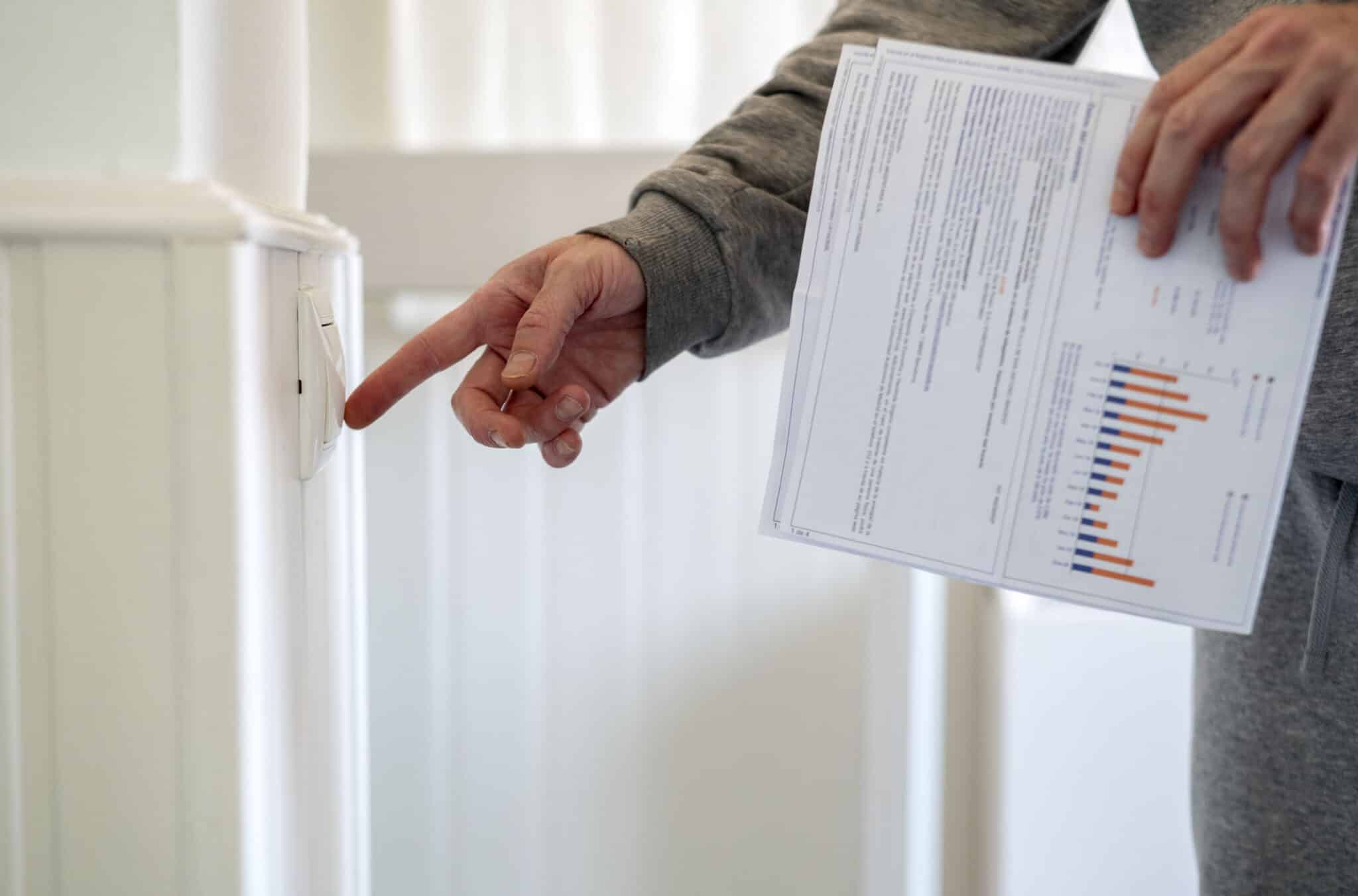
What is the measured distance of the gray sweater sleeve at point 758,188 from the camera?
62 cm

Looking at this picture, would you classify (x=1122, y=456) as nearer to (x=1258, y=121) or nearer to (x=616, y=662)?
(x=1258, y=121)

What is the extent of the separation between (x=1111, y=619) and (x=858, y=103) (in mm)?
725

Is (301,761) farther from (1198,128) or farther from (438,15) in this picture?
(438,15)

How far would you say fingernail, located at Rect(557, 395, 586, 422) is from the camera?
1.99 feet

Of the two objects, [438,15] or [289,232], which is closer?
[289,232]

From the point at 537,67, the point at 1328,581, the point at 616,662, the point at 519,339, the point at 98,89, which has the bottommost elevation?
the point at 616,662

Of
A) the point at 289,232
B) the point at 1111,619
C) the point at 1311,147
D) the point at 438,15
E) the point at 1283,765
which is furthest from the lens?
the point at 438,15

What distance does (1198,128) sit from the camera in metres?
0.42

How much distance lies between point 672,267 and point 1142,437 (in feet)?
0.88

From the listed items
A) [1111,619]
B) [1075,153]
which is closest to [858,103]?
[1075,153]

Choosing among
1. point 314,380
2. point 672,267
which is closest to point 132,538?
point 314,380

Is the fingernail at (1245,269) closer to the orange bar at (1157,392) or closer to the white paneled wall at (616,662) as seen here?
the orange bar at (1157,392)

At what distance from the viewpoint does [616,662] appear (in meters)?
1.12

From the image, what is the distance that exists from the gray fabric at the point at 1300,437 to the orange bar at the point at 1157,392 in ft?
0.47
